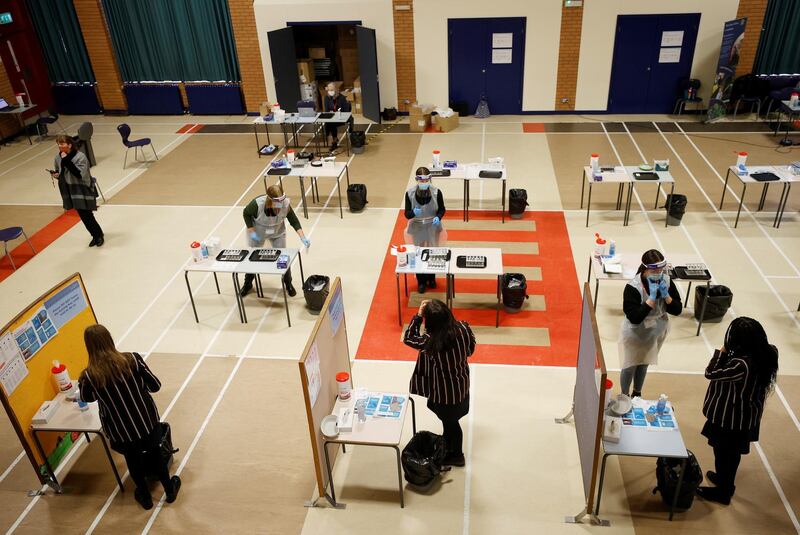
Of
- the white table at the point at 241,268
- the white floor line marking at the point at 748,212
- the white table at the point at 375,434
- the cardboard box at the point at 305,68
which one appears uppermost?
the cardboard box at the point at 305,68

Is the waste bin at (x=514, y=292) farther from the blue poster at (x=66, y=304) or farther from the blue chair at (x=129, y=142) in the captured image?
the blue chair at (x=129, y=142)

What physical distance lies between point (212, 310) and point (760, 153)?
11.2m

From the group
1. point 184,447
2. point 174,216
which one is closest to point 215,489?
point 184,447

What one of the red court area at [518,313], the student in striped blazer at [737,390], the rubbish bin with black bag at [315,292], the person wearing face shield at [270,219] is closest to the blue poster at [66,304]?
the person wearing face shield at [270,219]

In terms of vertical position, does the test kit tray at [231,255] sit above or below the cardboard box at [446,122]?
above

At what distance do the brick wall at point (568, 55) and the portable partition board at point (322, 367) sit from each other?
39.3 ft

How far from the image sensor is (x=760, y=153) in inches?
505

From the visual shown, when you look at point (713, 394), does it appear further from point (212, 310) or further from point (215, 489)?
point (212, 310)

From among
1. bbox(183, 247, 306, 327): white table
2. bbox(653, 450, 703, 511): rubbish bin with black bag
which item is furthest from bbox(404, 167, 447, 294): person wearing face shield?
bbox(653, 450, 703, 511): rubbish bin with black bag

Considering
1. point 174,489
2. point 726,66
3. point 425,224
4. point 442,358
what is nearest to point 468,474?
point 442,358

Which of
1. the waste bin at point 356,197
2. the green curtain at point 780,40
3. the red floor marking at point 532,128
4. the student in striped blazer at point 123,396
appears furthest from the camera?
the red floor marking at point 532,128

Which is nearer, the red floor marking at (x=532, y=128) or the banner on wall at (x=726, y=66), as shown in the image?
the banner on wall at (x=726, y=66)

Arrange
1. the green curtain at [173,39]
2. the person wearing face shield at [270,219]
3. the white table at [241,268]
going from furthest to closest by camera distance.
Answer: the green curtain at [173,39], the person wearing face shield at [270,219], the white table at [241,268]

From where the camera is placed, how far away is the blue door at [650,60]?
14.7 meters
